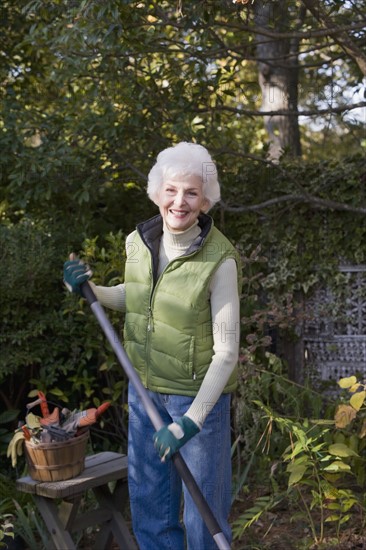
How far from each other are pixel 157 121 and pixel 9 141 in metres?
0.97

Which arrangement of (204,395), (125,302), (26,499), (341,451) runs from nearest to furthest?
1. (204,395)
2. (125,302)
3. (341,451)
4. (26,499)

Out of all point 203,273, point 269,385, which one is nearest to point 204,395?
point 203,273

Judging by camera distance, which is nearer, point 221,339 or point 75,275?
point 221,339

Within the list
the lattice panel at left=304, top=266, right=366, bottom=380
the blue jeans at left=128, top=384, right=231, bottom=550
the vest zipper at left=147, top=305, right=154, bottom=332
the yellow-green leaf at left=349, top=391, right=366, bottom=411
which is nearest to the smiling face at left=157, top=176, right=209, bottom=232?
the vest zipper at left=147, top=305, right=154, bottom=332

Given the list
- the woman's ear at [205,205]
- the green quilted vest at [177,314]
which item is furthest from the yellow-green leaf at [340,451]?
the woman's ear at [205,205]

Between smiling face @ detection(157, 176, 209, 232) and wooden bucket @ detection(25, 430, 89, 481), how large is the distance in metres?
1.28

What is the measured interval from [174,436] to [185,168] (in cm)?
92

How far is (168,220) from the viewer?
9.03 ft

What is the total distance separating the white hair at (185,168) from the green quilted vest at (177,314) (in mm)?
150

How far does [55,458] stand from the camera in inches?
137

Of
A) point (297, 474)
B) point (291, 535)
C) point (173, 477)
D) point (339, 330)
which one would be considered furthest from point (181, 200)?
point (339, 330)

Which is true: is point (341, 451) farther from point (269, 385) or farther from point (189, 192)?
point (189, 192)

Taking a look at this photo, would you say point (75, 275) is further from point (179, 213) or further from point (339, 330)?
point (339, 330)

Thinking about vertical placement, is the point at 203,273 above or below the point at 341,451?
above
